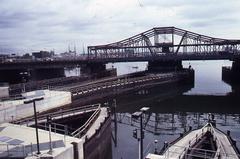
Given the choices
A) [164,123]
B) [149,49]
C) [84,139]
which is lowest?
[164,123]

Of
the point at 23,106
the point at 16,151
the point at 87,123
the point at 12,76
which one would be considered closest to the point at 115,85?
the point at 23,106

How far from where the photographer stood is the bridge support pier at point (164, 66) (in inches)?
4560

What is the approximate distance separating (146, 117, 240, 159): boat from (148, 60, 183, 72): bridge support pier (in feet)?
274

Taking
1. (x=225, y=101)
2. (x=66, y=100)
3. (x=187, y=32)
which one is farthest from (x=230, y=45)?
(x=66, y=100)

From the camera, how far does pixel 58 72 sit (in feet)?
405

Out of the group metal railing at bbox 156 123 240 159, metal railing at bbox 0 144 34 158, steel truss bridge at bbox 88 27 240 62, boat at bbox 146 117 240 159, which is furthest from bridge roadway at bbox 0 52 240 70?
metal railing at bbox 0 144 34 158

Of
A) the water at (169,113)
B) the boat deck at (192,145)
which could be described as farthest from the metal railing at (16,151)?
the water at (169,113)

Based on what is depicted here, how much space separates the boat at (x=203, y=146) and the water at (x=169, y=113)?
6.10 metres

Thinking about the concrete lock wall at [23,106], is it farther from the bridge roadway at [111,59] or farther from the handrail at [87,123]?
the bridge roadway at [111,59]

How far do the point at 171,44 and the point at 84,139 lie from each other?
103229 mm

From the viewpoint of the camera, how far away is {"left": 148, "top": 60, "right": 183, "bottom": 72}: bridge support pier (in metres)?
116

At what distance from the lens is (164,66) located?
119312 mm

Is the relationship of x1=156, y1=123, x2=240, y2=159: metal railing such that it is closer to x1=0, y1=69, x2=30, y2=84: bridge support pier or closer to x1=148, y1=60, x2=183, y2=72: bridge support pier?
x1=148, y1=60, x2=183, y2=72: bridge support pier

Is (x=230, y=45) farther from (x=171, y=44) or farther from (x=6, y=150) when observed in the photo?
(x=6, y=150)
